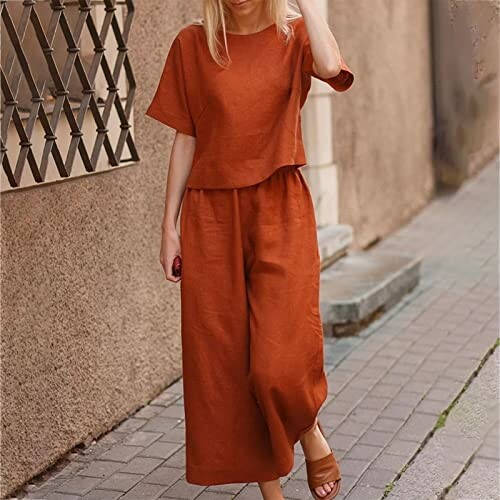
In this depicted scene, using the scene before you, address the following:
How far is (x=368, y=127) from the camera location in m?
8.93

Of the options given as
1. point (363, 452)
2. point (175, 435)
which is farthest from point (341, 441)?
point (175, 435)

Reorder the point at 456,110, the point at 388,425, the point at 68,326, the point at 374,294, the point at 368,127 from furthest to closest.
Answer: the point at 456,110 < the point at 368,127 < the point at 374,294 < the point at 388,425 < the point at 68,326

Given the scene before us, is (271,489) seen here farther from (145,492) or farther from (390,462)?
(390,462)

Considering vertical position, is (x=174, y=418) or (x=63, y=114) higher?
(x=63, y=114)

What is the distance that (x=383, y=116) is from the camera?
9.30 metres

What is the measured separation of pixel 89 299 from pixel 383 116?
4881 millimetres

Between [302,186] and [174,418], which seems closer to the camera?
[302,186]

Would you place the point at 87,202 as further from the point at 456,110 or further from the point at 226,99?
the point at 456,110

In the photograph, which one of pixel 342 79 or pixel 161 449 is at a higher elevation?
pixel 342 79

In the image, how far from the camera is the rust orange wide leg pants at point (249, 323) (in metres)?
3.77

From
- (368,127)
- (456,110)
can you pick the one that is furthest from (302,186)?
(456,110)

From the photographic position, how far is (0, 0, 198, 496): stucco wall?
4.38 meters

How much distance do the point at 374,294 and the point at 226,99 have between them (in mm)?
3272

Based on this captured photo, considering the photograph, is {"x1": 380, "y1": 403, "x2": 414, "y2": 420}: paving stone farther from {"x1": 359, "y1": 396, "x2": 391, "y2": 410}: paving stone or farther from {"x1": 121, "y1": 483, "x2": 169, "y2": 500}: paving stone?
{"x1": 121, "y1": 483, "x2": 169, "y2": 500}: paving stone
